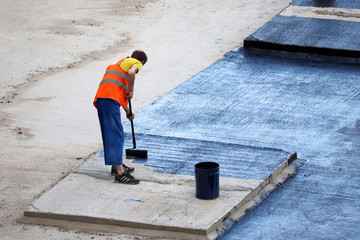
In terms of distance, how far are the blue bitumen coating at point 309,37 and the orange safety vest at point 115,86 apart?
22.4ft

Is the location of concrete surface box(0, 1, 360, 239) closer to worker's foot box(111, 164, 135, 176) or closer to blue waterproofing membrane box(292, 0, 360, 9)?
worker's foot box(111, 164, 135, 176)

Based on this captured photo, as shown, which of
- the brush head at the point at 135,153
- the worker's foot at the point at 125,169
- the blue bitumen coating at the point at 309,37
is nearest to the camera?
the worker's foot at the point at 125,169

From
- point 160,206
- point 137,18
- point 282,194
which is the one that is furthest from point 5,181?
point 137,18

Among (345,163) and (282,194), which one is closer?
(282,194)

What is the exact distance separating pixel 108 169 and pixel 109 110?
0.95 m

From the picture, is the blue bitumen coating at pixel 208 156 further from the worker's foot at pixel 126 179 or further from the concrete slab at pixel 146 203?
the worker's foot at pixel 126 179

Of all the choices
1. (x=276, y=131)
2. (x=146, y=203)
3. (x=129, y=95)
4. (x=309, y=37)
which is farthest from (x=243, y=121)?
(x=309, y=37)

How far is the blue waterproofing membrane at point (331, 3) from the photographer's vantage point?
17.0 m

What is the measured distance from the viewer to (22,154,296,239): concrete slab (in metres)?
7.14

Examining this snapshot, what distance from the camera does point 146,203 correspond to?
756cm

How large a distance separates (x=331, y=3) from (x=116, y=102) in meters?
10.7

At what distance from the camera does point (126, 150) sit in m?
8.84

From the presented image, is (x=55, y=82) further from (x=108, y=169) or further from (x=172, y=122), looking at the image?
(x=108, y=169)

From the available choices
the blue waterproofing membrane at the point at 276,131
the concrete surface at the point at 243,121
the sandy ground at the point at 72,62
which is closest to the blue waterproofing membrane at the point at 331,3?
the sandy ground at the point at 72,62
